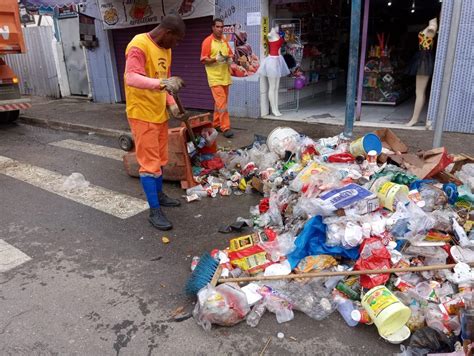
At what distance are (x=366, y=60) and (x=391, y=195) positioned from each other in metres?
6.58

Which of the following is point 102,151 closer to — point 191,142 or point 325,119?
point 191,142

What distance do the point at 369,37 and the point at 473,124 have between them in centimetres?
404

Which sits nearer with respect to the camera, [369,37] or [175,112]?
[175,112]

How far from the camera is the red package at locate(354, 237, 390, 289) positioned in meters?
2.71

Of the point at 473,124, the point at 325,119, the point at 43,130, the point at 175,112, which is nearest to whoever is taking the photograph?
A: the point at 175,112

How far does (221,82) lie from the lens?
679cm

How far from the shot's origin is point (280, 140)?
5.09 m

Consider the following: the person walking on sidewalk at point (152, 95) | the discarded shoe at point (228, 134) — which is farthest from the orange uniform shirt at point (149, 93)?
the discarded shoe at point (228, 134)

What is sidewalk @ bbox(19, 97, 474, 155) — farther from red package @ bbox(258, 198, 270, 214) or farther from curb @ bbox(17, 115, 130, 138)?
red package @ bbox(258, 198, 270, 214)

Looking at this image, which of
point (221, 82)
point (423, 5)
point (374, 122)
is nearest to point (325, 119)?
point (374, 122)

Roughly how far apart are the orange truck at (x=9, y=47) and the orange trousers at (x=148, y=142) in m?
6.29

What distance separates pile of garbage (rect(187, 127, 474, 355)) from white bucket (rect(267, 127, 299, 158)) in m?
0.88

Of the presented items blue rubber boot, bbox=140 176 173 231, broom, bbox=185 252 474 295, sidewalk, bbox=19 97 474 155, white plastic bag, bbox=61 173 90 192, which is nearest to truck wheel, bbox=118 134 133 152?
white plastic bag, bbox=61 173 90 192

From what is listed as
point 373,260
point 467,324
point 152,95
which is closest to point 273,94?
point 152,95
